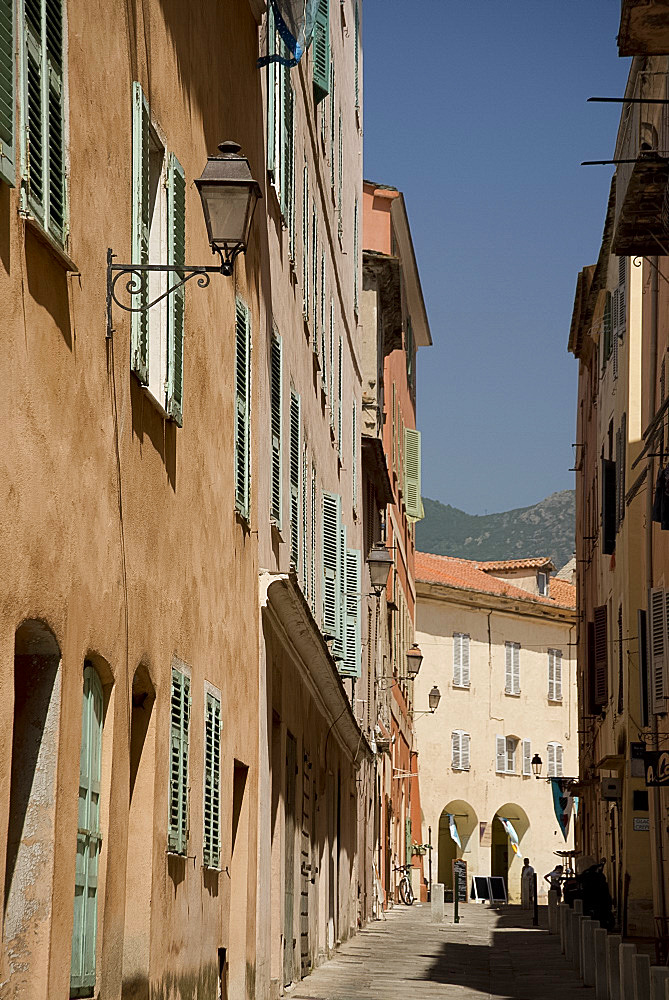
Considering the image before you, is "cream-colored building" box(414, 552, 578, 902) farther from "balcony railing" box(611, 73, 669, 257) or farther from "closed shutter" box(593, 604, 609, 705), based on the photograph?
"balcony railing" box(611, 73, 669, 257)

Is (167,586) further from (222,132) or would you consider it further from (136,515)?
(222,132)

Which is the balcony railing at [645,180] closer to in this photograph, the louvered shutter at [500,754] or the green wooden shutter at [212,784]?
the green wooden shutter at [212,784]

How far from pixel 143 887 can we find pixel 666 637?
15.4m

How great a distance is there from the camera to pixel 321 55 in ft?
67.3

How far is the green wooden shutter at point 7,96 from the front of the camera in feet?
19.9

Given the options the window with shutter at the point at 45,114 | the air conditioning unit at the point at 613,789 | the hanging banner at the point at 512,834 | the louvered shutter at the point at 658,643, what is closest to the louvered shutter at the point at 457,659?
the hanging banner at the point at 512,834

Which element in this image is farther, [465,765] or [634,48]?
[465,765]

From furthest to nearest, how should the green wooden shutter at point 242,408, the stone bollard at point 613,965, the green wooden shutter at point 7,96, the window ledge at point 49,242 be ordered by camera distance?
the stone bollard at point 613,965 → the green wooden shutter at point 242,408 → the window ledge at point 49,242 → the green wooden shutter at point 7,96

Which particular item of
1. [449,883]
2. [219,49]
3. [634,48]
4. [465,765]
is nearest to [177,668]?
[219,49]

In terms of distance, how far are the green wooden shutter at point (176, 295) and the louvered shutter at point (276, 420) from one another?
5.26m

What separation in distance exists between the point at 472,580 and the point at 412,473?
13032mm

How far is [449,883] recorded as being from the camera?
6288 centimetres

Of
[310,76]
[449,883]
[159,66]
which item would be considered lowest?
[449,883]

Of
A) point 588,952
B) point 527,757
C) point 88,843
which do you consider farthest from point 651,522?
point 527,757
